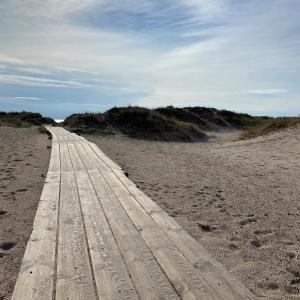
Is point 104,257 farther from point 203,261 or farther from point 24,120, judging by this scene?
point 24,120

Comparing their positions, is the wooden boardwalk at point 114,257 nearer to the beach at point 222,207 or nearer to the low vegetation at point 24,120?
the beach at point 222,207

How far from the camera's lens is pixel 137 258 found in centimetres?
328

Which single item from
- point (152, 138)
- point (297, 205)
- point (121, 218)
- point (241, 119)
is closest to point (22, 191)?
point (121, 218)

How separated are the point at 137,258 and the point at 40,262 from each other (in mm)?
810

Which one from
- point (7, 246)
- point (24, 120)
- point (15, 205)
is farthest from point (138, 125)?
point (7, 246)

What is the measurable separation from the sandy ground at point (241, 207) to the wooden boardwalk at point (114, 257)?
20.8 inches

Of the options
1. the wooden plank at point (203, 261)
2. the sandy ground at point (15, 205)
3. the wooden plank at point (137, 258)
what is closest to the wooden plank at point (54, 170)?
the sandy ground at point (15, 205)

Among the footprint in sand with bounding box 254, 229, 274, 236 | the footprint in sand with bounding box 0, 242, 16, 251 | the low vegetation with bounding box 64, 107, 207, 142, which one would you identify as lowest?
the footprint in sand with bounding box 0, 242, 16, 251

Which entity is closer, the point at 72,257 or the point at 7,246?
the point at 72,257

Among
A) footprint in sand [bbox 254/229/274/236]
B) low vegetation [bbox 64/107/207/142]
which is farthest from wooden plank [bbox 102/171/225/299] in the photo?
low vegetation [bbox 64/107/207/142]

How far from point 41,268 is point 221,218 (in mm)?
3123

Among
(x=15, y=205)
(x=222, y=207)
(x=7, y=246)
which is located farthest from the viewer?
(x=222, y=207)

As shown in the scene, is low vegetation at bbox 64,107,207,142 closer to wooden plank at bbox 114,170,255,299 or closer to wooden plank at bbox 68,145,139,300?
wooden plank at bbox 68,145,139,300

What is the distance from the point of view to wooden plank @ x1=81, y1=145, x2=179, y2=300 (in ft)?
8.96
